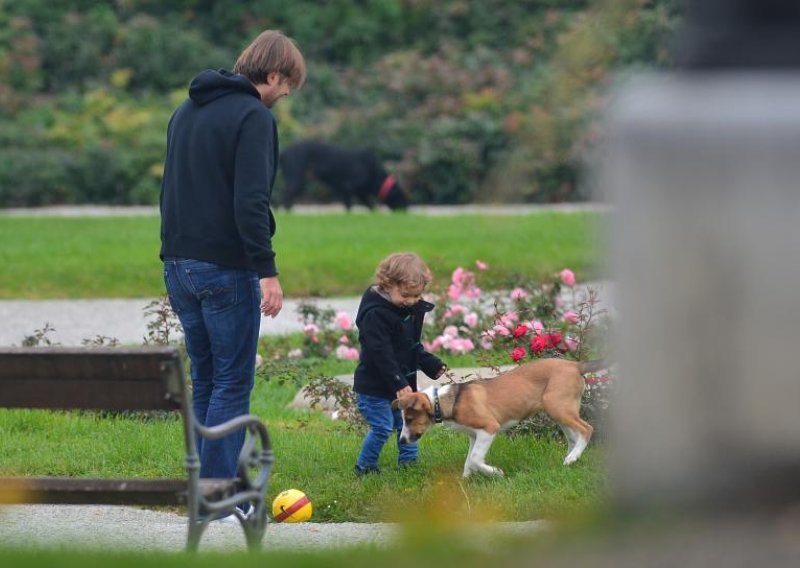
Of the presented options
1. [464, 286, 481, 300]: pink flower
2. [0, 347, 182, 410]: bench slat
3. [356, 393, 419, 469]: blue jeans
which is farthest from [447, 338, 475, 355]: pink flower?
[0, 347, 182, 410]: bench slat

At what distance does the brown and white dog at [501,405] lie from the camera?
20.3 ft

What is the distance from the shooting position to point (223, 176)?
17.5 feet

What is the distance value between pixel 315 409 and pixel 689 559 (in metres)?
6.21

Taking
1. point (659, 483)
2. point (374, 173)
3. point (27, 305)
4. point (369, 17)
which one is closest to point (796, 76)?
point (659, 483)

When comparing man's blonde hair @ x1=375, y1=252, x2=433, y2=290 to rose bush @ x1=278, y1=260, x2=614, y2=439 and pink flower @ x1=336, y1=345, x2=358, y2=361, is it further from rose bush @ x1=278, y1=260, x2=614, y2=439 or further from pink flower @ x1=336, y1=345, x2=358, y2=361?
pink flower @ x1=336, y1=345, x2=358, y2=361

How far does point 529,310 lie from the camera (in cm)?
835

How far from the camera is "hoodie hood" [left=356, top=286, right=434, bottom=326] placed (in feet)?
20.9

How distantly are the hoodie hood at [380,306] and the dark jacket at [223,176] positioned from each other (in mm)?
1109

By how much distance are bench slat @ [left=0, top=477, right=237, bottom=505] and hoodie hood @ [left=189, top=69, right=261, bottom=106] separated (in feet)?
5.43

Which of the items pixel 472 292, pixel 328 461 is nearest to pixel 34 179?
pixel 472 292

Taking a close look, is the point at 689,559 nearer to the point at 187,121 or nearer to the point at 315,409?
the point at 187,121

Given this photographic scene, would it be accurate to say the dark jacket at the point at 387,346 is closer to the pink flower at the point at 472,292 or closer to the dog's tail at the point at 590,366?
the dog's tail at the point at 590,366

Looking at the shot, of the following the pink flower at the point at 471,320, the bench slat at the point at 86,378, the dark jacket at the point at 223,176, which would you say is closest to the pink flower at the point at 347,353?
the pink flower at the point at 471,320

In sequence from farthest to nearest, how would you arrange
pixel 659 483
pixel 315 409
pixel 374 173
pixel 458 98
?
pixel 458 98 → pixel 374 173 → pixel 315 409 → pixel 659 483
